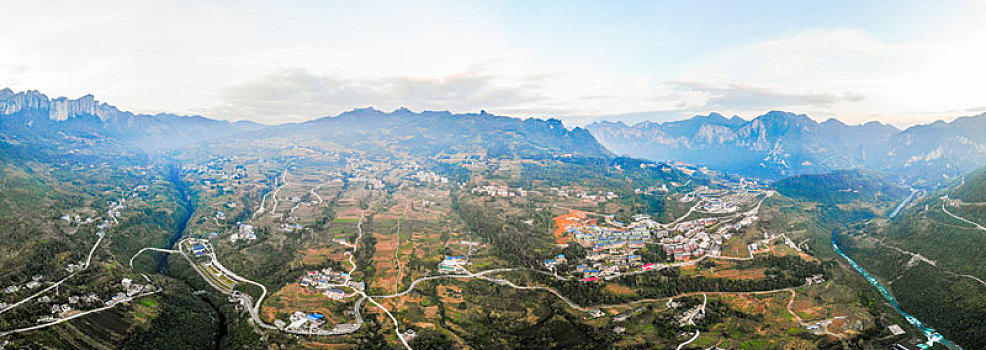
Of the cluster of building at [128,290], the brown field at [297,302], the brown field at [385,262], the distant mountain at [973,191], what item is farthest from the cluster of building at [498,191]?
the distant mountain at [973,191]

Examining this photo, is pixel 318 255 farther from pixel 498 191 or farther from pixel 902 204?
pixel 902 204

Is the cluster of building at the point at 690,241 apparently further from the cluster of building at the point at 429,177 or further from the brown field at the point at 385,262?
the cluster of building at the point at 429,177

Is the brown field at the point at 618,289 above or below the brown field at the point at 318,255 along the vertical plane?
below

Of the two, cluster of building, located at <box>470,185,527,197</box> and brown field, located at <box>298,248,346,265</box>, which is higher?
cluster of building, located at <box>470,185,527,197</box>

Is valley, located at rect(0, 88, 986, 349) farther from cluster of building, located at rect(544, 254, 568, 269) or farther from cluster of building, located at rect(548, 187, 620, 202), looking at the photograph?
cluster of building, located at rect(548, 187, 620, 202)

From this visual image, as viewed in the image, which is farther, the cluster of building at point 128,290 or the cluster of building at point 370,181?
the cluster of building at point 370,181

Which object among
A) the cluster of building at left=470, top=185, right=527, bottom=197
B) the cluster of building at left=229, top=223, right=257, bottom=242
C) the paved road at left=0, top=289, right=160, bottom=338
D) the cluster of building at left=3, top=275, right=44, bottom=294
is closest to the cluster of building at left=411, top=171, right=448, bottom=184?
the cluster of building at left=470, top=185, right=527, bottom=197

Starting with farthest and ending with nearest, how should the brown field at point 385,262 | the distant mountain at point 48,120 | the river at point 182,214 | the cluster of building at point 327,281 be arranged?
1. the distant mountain at point 48,120
2. the river at point 182,214
3. the brown field at point 385,262
4. the cluster of building at point 327,281

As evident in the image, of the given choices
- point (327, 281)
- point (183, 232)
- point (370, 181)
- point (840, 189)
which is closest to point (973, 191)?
point (840, 189)

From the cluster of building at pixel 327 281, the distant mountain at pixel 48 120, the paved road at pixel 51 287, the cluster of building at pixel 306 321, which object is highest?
the distant mountain at pixel 48 120

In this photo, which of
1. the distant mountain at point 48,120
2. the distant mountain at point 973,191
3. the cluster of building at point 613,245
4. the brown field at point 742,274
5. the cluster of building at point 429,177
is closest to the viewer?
the brown field at point 742,274
